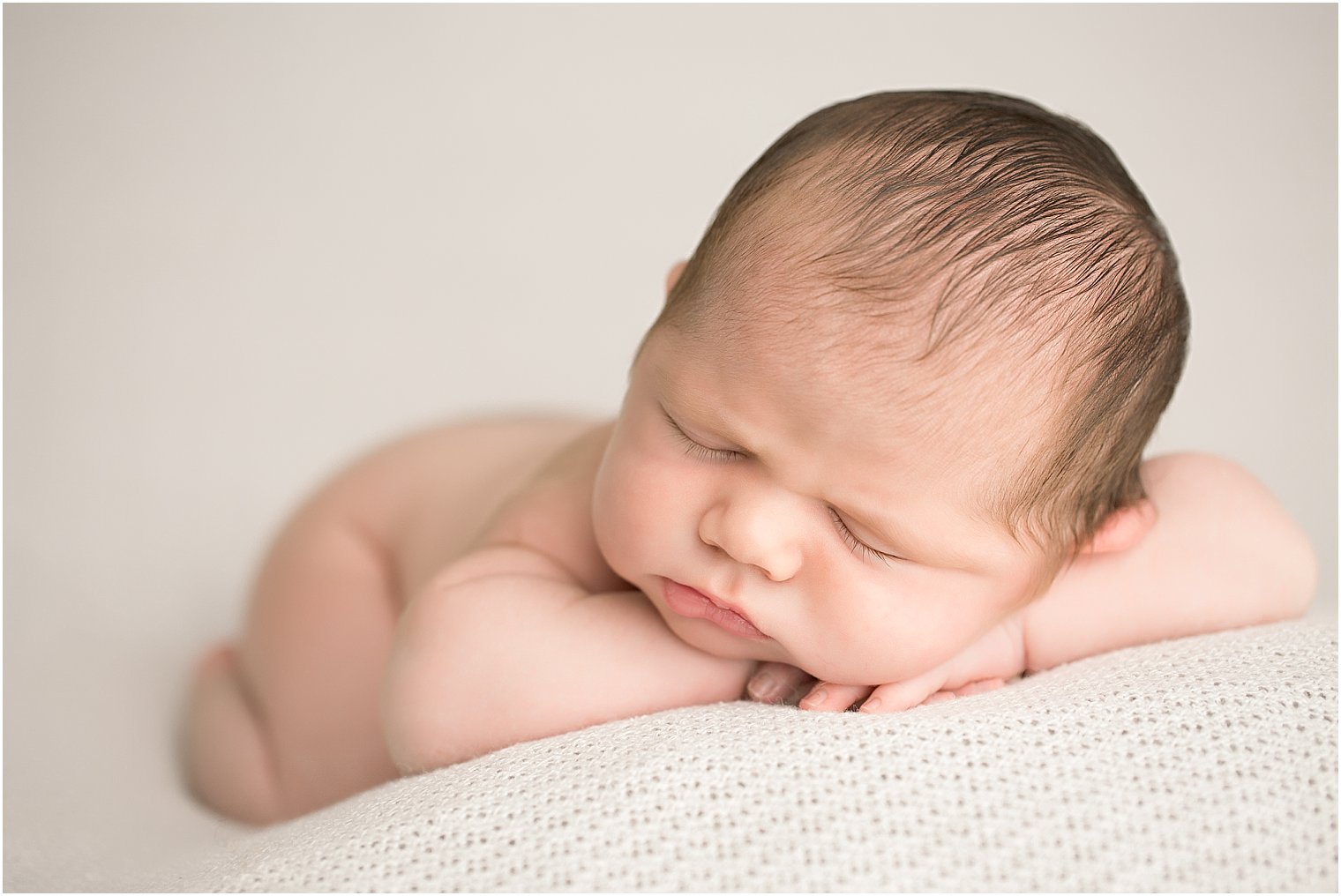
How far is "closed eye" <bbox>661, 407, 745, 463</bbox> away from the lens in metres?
1.10

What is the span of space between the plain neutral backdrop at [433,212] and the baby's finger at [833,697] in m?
1.22

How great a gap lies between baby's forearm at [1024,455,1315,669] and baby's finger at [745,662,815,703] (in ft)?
0.80

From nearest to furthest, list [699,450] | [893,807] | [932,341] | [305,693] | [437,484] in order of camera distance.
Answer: [893,807] < [932,341] < [699,450] < [305,693] < [437,484]

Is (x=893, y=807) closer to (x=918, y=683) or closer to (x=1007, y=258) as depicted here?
(x=918, y=683)

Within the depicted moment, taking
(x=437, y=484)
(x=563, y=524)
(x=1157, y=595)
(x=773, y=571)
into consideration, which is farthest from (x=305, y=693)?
(x=1157, y=595)

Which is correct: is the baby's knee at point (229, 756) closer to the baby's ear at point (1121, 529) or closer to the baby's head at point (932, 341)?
the baby's head at point (932, 341)

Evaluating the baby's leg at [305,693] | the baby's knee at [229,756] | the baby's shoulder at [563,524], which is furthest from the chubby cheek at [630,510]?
the baby's knee at [229,756]

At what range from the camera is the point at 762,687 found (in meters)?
1.19

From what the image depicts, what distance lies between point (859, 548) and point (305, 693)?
85 centimetres

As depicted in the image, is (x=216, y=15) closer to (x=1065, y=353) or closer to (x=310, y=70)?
(x=310, y=70)

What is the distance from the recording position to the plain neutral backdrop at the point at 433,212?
88.2 inches

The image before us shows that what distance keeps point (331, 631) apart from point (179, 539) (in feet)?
2.14

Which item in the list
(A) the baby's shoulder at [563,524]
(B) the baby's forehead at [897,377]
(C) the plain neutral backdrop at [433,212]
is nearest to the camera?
(B) the baby's forehead at [897,377]

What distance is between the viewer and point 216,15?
2715mm
